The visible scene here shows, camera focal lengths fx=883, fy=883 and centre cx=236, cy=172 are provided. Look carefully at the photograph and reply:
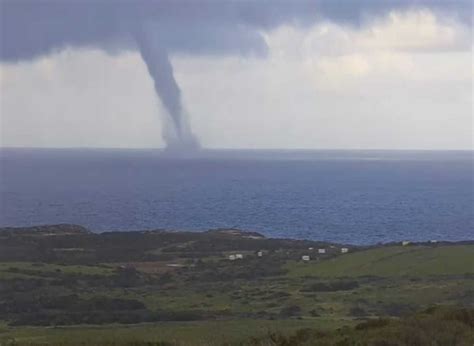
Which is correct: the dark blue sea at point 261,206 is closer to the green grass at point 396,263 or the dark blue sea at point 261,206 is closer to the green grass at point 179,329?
the green grass at point 396,263

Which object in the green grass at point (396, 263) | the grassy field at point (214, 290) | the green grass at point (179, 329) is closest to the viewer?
the green grass at point (179, 329)

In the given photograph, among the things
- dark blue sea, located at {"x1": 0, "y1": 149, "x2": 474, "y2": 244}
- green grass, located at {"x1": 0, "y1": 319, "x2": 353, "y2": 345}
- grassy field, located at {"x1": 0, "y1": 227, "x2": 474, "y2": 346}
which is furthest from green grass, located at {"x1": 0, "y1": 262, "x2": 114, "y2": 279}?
dark blue sea, located at {"x1": 0, "y1": 149, "x2": 474, "y2": 244}

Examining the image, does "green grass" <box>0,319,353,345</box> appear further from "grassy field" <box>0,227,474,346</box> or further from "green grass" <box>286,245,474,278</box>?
"green grass" <box>286,245,474,278</box>

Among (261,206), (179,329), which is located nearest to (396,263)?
(179,329)

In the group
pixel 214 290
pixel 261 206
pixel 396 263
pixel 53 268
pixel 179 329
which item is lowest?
pixel 261 206

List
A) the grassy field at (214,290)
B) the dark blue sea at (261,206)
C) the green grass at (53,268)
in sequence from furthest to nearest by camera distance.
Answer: the dark blue sea at (261,206) < the green grass at (53,268) < the grassy field at (214,290)

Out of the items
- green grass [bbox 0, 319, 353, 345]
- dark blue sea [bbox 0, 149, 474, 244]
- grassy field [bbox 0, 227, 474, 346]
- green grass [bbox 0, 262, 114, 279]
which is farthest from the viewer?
dark blue sea [bbox 0, 149, 474, 244]

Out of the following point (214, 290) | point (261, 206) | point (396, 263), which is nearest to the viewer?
point (214, 290)

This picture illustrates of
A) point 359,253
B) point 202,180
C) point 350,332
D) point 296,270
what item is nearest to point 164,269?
point 296,270

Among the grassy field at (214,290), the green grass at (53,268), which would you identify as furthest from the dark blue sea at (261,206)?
the green grass at (53,268)

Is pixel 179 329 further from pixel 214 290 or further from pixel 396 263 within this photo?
pixel 396 263
